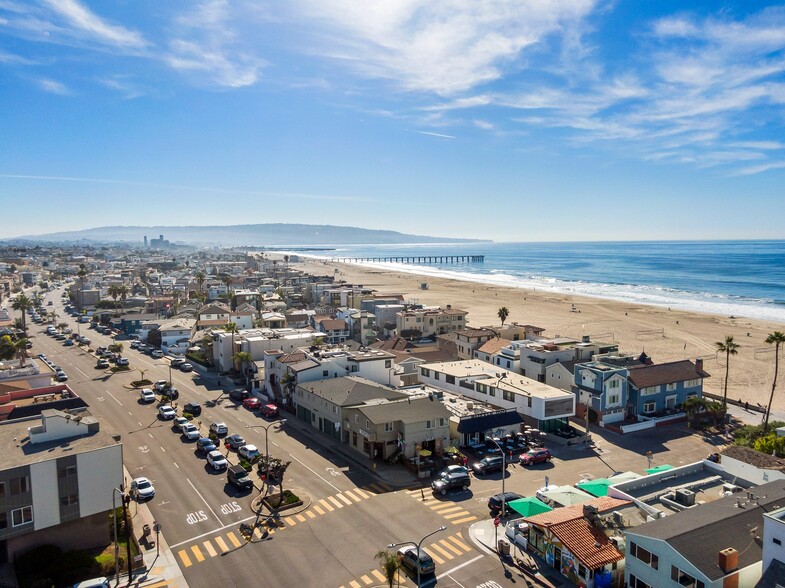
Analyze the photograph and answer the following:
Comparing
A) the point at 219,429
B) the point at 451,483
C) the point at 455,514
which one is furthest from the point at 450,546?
the point at 219,429

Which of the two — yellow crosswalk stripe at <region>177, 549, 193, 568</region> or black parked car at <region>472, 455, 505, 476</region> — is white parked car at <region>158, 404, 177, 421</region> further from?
black parked car at <region>472, 455, 505, 476</region>

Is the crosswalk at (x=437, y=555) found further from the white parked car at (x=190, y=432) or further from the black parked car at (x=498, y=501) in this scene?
the white parked car at (x=190, y=432)

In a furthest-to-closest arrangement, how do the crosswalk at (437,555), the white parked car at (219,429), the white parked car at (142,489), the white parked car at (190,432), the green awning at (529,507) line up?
the white parked car at (219,429)
the white parked car at (190,432)
the white parked car at (142,489)
the green awning at (529,507)
the crosswalk at (437,555)

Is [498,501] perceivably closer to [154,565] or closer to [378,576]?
[378,576]

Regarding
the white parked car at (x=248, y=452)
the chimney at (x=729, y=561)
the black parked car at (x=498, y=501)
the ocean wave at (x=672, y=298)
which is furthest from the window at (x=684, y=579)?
the ocean wave at (x=672, y=298)

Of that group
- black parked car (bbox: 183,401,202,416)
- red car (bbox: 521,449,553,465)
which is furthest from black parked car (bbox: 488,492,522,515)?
black parked car (bbox: 183,401,202,416)

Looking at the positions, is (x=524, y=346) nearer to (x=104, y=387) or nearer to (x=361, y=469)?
(x=361, y=469)

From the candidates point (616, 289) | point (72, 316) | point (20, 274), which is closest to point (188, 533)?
point (72, 316)
